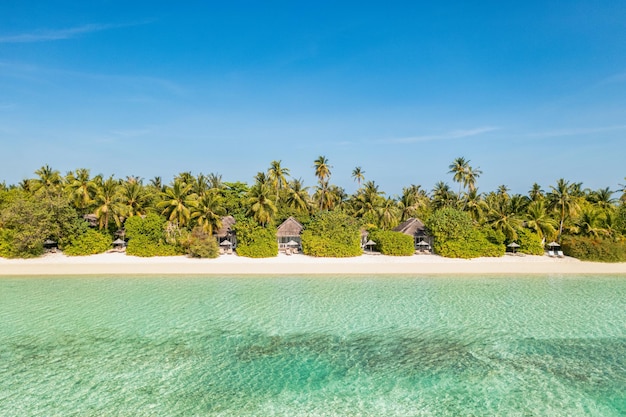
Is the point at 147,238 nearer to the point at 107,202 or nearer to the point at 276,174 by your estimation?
the point at 107,202

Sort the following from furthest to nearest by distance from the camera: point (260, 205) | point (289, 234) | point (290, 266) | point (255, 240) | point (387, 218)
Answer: point (387, 218) < point (289, 234) < point (260, 205) < point (255, 240) < point (290, 266)

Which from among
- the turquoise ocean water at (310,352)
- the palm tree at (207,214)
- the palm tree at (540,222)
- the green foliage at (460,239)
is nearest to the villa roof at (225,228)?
the palm tree at (207,214)

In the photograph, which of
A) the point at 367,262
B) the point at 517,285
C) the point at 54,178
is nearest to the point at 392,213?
the point at 367,262

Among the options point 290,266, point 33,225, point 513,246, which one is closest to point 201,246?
point 290,266

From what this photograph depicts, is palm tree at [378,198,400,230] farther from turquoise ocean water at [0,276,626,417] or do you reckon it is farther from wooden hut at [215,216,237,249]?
turquoise ocean water at [0,276,626,417]

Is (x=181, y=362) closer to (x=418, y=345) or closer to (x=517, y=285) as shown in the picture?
(x=418, y=345)

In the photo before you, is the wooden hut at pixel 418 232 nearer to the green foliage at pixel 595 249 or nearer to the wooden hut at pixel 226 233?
A: the green foliage at pixel 595 249
